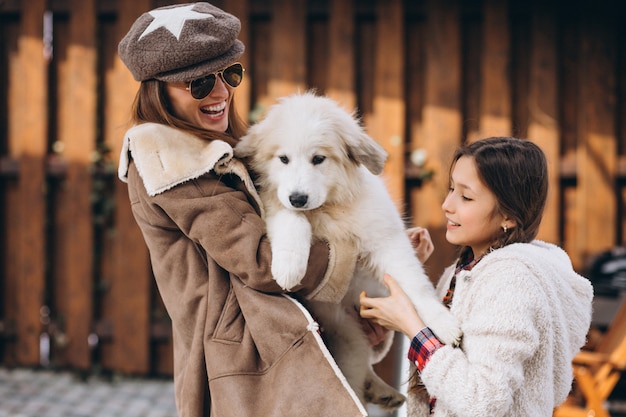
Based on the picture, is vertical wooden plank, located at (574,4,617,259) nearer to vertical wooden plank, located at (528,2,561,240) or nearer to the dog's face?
vertical wooden plank, located at (528,2,561,240)

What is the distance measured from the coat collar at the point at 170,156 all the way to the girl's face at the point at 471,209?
66 centimetres

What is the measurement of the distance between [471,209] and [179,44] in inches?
38.1

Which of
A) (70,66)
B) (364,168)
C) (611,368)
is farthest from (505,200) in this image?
(70,66)

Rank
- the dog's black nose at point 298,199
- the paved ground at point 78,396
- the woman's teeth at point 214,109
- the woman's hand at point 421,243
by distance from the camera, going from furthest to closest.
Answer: the paved ground at point 78,396 → the woman's hand at point 421,243 → the woman's teeth at point 214,109 → the dog's black nose at point 298,199

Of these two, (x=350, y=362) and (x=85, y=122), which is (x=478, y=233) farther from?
(x=85, y=122)

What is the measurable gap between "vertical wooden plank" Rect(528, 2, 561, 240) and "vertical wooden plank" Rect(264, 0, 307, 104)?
1626mm

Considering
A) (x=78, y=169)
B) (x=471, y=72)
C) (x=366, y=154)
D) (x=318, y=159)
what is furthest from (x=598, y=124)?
(x=78, y=169)

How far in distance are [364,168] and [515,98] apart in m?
2.87

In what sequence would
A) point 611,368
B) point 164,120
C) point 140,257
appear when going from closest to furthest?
point 164,120 → point 611,368 → point 140,257

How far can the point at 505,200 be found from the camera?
6.15ft

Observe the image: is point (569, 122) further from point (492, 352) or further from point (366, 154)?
point (492, 352)

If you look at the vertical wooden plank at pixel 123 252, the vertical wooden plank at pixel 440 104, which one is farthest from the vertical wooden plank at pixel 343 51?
the vertical wooden plank at pixel 123 252

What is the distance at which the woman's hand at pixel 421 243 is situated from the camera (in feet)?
8.26

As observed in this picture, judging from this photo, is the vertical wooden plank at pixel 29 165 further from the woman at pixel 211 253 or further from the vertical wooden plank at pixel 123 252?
the woman at pixel 211 253
